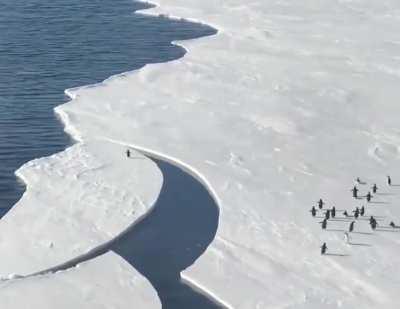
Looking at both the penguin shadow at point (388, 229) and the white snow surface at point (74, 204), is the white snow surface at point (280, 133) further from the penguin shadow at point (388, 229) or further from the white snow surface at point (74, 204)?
the white snow surface at point (74, 204)

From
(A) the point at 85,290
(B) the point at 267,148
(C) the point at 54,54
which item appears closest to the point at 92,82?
(C) the point at 54,54

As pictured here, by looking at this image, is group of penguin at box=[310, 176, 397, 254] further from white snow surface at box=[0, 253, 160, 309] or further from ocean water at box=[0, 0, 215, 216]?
ocean water at box=[0, 0, 215, 216]

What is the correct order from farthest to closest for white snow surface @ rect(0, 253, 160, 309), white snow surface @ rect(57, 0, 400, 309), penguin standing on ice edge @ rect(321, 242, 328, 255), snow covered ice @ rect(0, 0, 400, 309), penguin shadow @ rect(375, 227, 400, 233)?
penguin shadow @ rect(375, 227, 400, 233) → penguin standing on ice edge @ rect(321, 242, 328, 255) → snow covered ice @ rect(0, 0, 400, 309) → white snow surface @ rect(57, 0, 400, 309) → white snow surface @ rect(0, 253, 160, 309)

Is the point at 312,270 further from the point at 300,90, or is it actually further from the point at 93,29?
the point at 93,29

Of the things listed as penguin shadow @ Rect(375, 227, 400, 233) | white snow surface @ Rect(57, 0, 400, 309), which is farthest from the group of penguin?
white snow surface @ Rect(57, 0, 400, 309)

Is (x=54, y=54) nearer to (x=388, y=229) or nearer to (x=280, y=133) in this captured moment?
(x=280, y=133)

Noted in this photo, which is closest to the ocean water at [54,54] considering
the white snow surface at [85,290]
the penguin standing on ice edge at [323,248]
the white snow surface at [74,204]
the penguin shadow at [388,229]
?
the white snow surface at [74,204]
